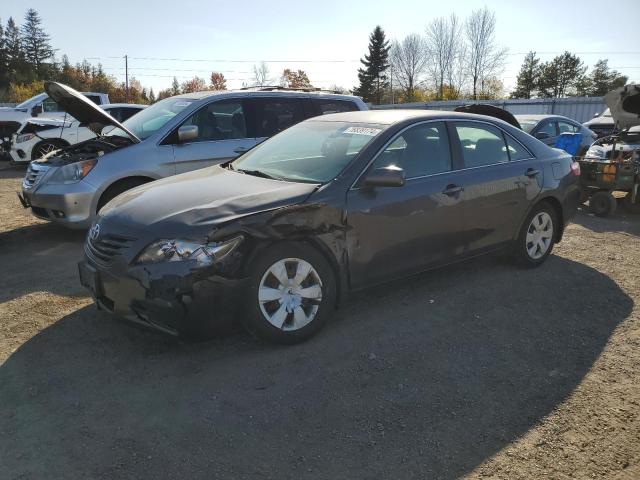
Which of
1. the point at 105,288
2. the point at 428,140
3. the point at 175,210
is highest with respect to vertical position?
the point at 428,140

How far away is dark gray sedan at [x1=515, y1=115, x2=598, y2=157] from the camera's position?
10828 mm

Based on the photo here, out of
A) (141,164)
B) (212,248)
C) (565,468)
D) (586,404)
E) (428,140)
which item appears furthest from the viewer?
(141,164)

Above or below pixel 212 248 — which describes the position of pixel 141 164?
above

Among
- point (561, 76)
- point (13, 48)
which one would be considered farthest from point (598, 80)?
point (13, 48)

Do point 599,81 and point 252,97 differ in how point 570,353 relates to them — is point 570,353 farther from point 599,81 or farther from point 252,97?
point 599,81

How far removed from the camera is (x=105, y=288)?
11.2ft

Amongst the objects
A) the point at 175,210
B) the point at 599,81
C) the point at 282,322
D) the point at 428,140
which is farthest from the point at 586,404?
the point at 599,81

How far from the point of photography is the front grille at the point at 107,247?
11.0 feet

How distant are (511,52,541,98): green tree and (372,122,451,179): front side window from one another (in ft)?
229

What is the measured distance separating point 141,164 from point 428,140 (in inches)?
140

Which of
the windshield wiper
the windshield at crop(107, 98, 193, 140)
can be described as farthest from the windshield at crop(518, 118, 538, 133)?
the windshield wiper

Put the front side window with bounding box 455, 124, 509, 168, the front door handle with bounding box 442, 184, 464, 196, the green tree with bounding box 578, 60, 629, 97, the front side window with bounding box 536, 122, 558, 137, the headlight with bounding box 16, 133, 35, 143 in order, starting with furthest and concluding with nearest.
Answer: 1. the green tree with bounding box 578, 60, 629, 97
2. the headlight with bounding box 16, 133, 35, 143
3. the front side window with bounding box 536, 122, 558, 137
4. the front side window with bounding box 455, 124, 509, 168
5. the front door handle with bounding box 442, 184, 464, 196

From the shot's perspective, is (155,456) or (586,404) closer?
(155,456)

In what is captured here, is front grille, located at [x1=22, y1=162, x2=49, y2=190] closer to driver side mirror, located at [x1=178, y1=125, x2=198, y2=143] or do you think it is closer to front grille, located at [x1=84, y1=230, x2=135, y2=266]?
driver side mirror, located at [x1=178, y1=125, x2=198, y2=143]
